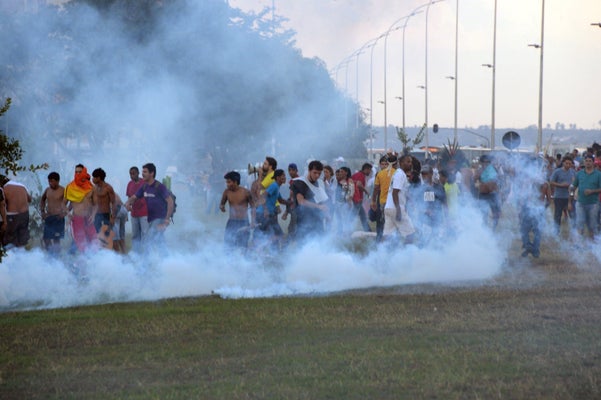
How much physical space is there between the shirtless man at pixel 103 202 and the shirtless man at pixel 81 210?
0.18m

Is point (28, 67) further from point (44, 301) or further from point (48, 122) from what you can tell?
point (44, 301)

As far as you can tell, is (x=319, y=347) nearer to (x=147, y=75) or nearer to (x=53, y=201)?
(x=53, y=201)

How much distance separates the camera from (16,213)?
592 inches

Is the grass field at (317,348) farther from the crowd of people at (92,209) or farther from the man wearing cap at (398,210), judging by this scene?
the crowd of people at (92,209)

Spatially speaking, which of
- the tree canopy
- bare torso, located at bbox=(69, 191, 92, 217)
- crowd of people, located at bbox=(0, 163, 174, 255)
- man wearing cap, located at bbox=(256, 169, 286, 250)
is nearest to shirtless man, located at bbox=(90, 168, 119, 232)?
crowd of people, located at bbox=(0, 163, 174, 255)

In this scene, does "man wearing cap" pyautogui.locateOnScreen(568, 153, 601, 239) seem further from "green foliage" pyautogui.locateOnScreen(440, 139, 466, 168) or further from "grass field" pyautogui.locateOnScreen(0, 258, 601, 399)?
"grass field" pyautogui.locateOnScreen(0, 258, 601, 399)

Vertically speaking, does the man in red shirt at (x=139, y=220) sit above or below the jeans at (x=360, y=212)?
above

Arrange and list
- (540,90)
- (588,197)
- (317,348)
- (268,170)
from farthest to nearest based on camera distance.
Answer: (540,90)
(588,197)
(268,170)
(317,348)

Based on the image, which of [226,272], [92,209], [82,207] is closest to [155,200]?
[92,209]

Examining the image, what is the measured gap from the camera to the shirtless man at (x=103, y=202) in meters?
16.1

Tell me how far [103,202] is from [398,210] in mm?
4881

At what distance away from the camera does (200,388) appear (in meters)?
7.42

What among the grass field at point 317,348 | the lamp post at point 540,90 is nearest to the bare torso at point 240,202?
the grass field at point 317,348

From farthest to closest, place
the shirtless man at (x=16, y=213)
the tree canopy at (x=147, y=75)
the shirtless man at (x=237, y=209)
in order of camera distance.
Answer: the shirtless man at (x=237, y=209) → the shirtless man at (x=16, y=213) → the tree canopy at (x=147, y=75)
